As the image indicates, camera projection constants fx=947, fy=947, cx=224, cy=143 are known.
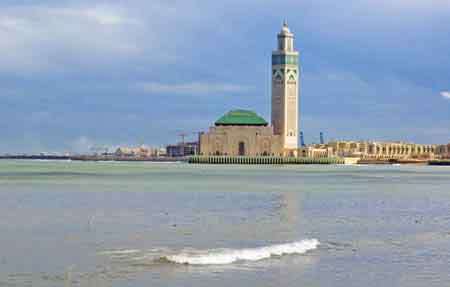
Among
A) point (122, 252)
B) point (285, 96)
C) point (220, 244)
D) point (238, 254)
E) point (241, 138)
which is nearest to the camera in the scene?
point (238, 254)

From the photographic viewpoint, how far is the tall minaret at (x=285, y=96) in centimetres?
16450

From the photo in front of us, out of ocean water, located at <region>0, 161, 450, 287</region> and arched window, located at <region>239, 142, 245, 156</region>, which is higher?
arched window, located at <region>239, 142, 245, 156</region>

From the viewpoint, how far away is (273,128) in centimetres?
16650

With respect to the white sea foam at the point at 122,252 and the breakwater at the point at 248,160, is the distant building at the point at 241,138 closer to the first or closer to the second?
the breakwater at the point at 248,160

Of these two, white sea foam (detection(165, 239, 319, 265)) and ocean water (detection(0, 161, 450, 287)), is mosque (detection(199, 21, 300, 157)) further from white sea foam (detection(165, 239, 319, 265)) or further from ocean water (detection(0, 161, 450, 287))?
white sea foam (detection(165, 239, 319, 265))

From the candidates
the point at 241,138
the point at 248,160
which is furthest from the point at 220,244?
the point at 241,138

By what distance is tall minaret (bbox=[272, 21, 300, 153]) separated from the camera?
16450cm

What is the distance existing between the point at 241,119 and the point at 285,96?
1007 cm

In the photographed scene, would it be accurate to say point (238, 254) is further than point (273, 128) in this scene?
No

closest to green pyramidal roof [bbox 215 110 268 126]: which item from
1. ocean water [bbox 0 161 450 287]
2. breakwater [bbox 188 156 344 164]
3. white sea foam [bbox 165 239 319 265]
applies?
breakwater [bbox 188 156 344 164]

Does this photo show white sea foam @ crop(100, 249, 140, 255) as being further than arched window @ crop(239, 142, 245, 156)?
No

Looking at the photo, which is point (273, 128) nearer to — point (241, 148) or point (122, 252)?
point (241, 148)

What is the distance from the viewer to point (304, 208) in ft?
115

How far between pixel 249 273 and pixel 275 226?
9021 mm
